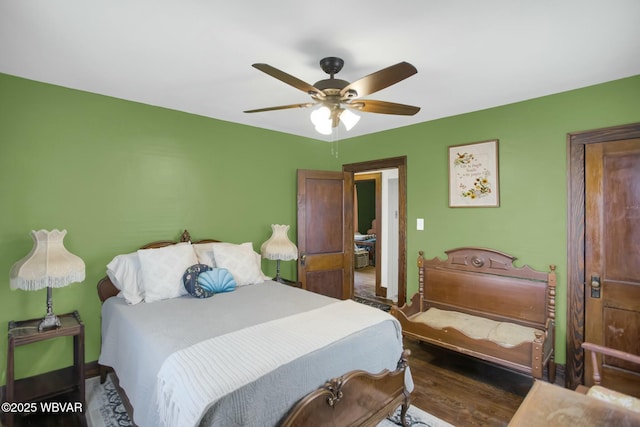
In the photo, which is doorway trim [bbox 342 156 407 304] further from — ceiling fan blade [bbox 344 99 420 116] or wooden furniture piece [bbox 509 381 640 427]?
wooden furniture piece [bbox 509 381 640 427]

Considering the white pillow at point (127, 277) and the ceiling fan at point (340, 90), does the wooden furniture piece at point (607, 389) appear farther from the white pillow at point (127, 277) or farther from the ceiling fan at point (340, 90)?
the white pillow at point (127, 277)

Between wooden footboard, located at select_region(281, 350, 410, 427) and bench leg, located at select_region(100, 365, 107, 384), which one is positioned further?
bench leg, located at select_region(100, 365, 107, 384)

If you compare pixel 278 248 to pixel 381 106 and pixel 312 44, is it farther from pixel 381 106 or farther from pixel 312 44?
pixel 312 44

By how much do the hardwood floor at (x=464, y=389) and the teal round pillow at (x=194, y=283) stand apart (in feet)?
6.12

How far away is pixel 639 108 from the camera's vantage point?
2.40m

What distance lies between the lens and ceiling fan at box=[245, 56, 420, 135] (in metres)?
1.70

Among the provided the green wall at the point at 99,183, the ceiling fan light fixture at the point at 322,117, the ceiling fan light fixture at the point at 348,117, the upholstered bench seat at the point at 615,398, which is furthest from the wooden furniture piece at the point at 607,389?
the green wall at the point at 99,183

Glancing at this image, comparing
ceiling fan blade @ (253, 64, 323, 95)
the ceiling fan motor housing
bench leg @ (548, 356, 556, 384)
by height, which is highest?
the ceiling fan motor housing

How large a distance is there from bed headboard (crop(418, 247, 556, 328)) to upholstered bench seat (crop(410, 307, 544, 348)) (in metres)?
0.11

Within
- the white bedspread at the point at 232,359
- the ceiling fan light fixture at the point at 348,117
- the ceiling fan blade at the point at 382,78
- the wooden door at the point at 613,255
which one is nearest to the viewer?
the white bedspread at the point at 232,359

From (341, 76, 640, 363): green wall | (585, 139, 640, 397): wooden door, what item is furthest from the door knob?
(341, 76, 640, 363): green wall

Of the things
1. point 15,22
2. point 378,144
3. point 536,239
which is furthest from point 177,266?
point 536,239

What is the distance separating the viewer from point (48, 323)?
2.28 meters

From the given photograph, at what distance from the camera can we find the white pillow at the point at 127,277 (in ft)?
8.18
